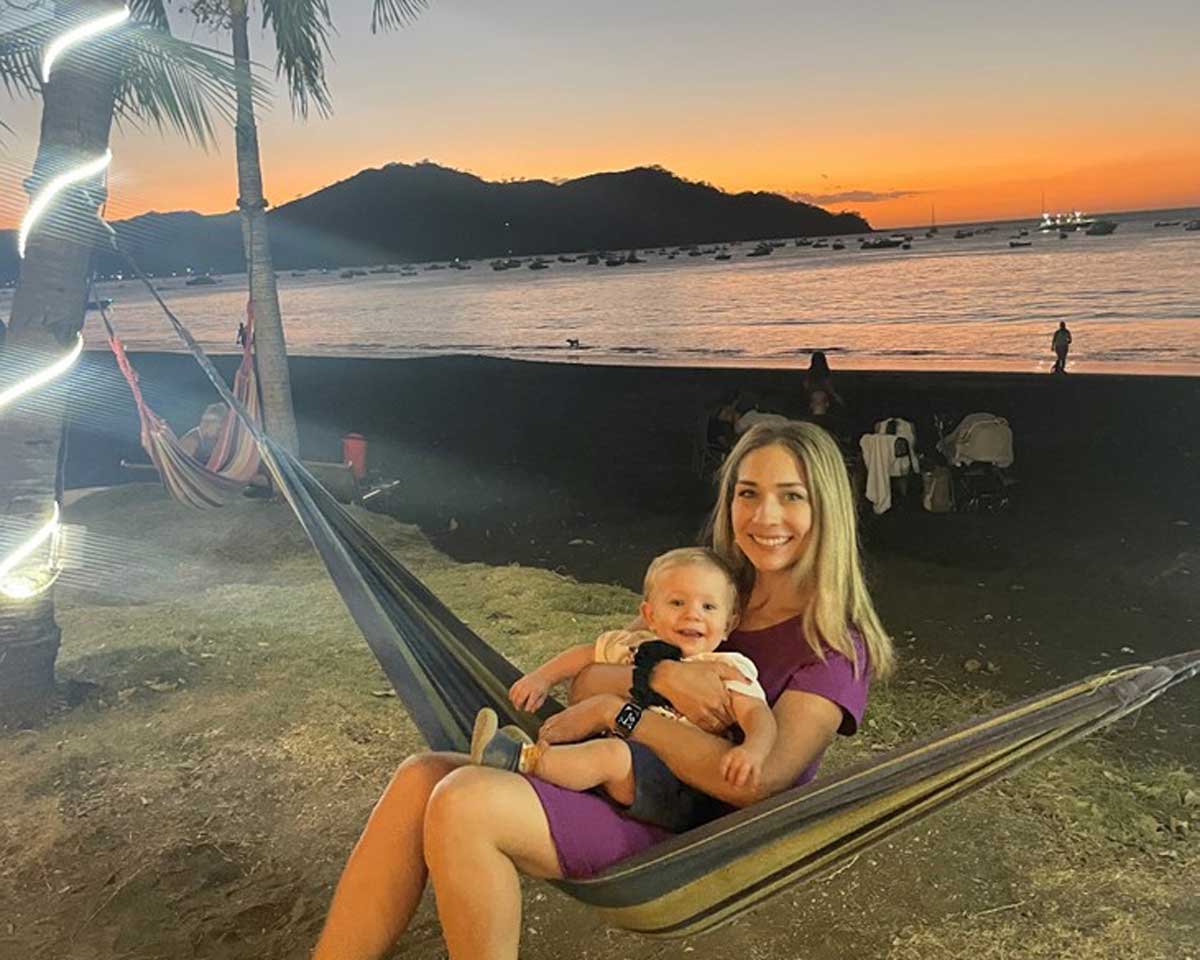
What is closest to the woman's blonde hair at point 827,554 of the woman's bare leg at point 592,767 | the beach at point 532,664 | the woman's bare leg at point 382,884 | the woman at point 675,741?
the woman at point 675,741

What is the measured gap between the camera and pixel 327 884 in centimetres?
204

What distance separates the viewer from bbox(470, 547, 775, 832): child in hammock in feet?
4.21

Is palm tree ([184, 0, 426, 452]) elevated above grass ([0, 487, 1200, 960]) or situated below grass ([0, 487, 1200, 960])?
above

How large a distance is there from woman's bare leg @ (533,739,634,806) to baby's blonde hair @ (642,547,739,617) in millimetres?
248

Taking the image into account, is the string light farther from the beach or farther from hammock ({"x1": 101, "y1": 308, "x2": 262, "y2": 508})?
hammock ({"x1": 101, "y1": 308, "x2": 262, "y2": 508})

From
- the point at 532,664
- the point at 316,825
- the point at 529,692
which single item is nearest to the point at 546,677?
the point at 529,692

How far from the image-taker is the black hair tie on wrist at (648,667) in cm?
140

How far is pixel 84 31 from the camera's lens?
2.62 meters

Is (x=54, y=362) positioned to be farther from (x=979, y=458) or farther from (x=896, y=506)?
(x=979, y=458)

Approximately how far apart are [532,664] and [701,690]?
Result: 78.6 inches

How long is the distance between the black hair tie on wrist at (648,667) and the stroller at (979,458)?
4498 millimetres

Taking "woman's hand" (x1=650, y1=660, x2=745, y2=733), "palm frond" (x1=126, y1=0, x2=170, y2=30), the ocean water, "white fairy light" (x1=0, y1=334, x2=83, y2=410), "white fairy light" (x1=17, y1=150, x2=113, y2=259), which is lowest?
the ocean water

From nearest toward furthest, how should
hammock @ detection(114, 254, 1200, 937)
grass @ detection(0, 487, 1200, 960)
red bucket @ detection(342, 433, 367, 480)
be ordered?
hammock @ detection(114, 254, 1200, 937)
grass @ detection(0, 487, 1200, 960)
red bucket @ detection(342, 433, 367, 480)

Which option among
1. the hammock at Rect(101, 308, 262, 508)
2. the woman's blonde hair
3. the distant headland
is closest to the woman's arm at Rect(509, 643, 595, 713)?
the woman's blonde hair
